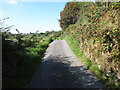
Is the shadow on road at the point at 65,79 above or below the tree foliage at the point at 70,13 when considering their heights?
below

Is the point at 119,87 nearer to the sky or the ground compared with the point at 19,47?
nearer to the ground

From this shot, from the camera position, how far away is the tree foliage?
31127 mm

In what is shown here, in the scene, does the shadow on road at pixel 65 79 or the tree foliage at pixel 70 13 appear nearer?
the shadow on road at pixel 65 79

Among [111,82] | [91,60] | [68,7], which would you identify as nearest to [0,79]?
[111,82]

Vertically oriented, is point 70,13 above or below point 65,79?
above

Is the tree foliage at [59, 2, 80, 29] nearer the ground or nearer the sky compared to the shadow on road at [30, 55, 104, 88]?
nearer the sky

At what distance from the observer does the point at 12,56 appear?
595 cm

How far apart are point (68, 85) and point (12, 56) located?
2893mm

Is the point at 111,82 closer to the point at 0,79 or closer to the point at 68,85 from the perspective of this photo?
the point at 68,85

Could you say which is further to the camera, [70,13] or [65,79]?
[70,13]

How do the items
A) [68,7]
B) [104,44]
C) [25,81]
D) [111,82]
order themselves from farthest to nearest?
1. [68,7]
2. [104,44]
3. [25,81]
4. [111,82]

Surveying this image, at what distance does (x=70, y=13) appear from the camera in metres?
32.2

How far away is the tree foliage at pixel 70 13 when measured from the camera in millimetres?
31127

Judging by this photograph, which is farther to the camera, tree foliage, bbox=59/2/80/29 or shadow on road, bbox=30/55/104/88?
tree foliage, bbox=59/2/80/29
